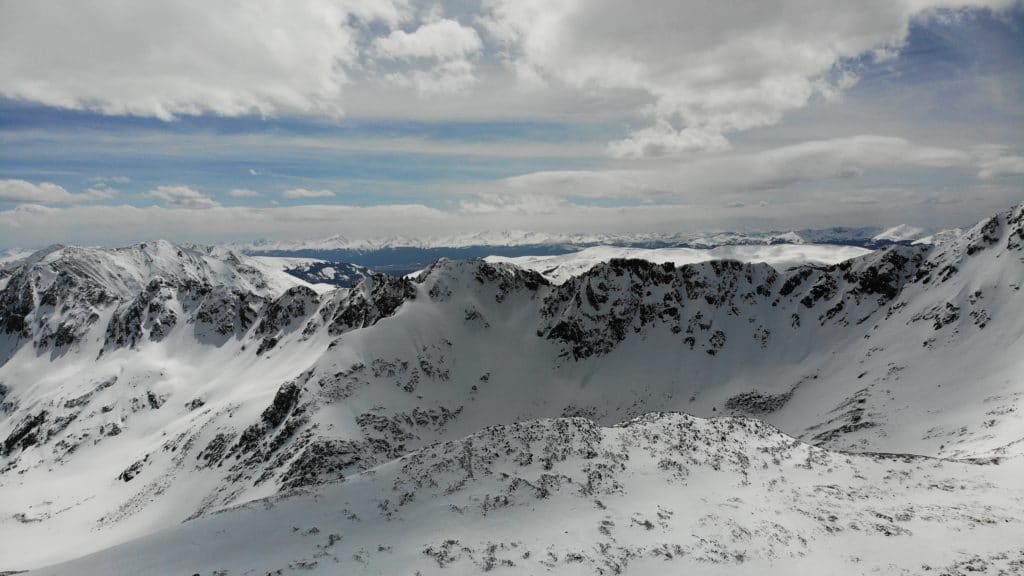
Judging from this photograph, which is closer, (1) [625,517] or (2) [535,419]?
(1) [625,517]

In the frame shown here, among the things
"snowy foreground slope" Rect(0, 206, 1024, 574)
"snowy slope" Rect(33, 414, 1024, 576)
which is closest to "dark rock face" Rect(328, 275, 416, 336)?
"snowy foreground slope" Rect(0, 206, 1024, 574)

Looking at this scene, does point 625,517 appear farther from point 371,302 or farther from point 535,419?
point 371,302

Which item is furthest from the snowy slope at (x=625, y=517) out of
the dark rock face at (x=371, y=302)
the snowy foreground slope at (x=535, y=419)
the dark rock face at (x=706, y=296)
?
the dark rock face at (x=371, y=302)

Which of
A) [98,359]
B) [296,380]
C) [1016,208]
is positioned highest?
[1016,208]

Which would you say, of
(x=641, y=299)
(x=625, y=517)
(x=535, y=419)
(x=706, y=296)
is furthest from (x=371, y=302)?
(x=625, y=517)

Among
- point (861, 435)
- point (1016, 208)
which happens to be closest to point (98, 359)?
point (861, 435)

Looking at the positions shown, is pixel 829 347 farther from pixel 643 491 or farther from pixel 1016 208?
pixel 643 491

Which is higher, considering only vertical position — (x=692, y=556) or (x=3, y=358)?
(x=692, y=556)

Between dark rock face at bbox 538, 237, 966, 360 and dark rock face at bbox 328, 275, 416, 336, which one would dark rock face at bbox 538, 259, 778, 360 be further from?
dark rock face at bbox 328, 275, 416, 336

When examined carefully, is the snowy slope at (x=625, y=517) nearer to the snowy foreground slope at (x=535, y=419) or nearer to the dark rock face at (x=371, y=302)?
the snowy foreground slope at (x=535, y=419)
